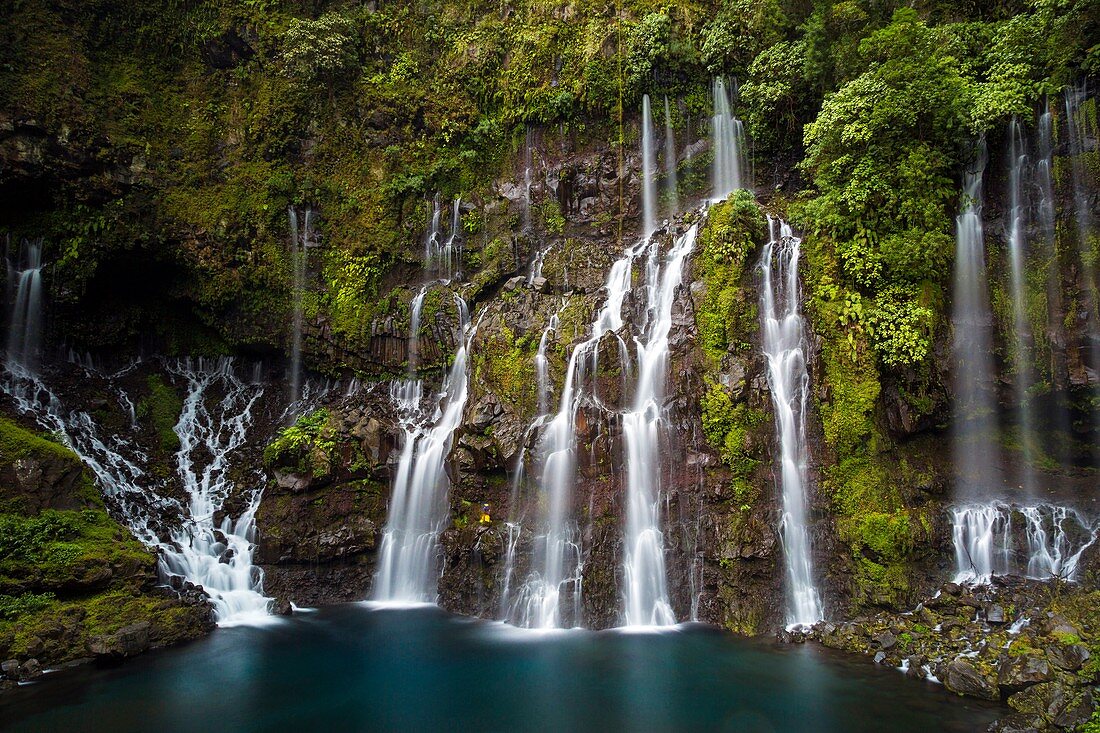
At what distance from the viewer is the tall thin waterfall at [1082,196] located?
41.5 ft

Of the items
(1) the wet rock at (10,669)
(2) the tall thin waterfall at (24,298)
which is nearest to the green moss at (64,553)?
(1) the wet rock at (10,669)

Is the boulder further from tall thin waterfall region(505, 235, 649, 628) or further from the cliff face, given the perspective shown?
tall thin waterfall region(505, 235, 649, 628)

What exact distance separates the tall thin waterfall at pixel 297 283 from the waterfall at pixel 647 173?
11.4m

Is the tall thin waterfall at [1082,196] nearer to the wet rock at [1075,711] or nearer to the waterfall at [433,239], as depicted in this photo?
the wet rock at [1075,711]

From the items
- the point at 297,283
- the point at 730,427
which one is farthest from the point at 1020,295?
the point at 297,283

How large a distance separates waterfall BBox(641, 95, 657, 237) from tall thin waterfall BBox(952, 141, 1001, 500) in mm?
8689

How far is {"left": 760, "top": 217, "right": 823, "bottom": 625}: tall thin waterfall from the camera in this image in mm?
12047

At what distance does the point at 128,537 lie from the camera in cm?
1338

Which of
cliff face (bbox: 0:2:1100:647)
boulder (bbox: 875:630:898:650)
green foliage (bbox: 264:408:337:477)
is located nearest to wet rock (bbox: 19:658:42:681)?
cliff face (bbox: 0:2:1100:647)

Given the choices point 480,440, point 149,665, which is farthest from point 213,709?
point 480,440

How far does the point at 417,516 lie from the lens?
51.2 ft

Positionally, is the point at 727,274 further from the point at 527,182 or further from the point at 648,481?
the point at 527,182

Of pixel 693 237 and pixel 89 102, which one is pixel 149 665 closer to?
pixel 693 237

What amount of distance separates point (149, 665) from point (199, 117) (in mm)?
18302
